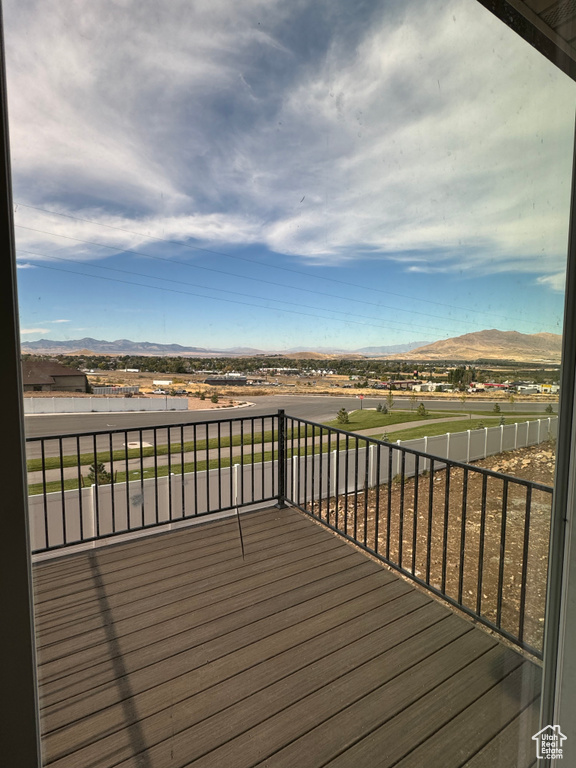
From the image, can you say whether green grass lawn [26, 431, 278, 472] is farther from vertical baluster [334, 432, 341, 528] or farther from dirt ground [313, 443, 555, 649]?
dirt ground [313, 443, 555, 649]

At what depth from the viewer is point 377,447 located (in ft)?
6.64

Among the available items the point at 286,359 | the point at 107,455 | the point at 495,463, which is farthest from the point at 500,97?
the point at 107,455

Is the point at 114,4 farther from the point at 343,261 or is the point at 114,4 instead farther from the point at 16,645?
the point at 16,645

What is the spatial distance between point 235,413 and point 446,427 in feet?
3.05

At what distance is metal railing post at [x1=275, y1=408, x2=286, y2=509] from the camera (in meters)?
2.35

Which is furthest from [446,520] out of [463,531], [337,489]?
[337,489]

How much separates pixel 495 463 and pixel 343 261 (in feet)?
3.26

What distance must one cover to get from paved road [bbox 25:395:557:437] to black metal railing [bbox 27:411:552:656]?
0.03 m

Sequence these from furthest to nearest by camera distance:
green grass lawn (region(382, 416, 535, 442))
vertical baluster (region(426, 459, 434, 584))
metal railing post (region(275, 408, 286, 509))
Result: metal railing post (region(275, 408, 286, 509)) → vertical baluster (region(426, 459, 434, 584)) → green grass lawn (region(382, 416, 535, 442))

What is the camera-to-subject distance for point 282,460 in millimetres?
2643

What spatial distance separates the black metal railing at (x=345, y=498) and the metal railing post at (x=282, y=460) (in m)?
0.01

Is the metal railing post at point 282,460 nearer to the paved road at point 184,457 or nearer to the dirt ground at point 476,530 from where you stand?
the paved road at point 184,457

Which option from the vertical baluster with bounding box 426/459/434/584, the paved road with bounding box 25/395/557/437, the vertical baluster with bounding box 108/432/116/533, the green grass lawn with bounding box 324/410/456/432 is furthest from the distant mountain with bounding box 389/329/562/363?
the vertical baluster with bounding box 108/432/116/533

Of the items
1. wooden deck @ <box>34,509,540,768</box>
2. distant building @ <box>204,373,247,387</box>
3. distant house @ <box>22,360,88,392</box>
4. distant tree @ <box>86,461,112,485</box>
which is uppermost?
distant house @ <box>22,360,88,392</box>
